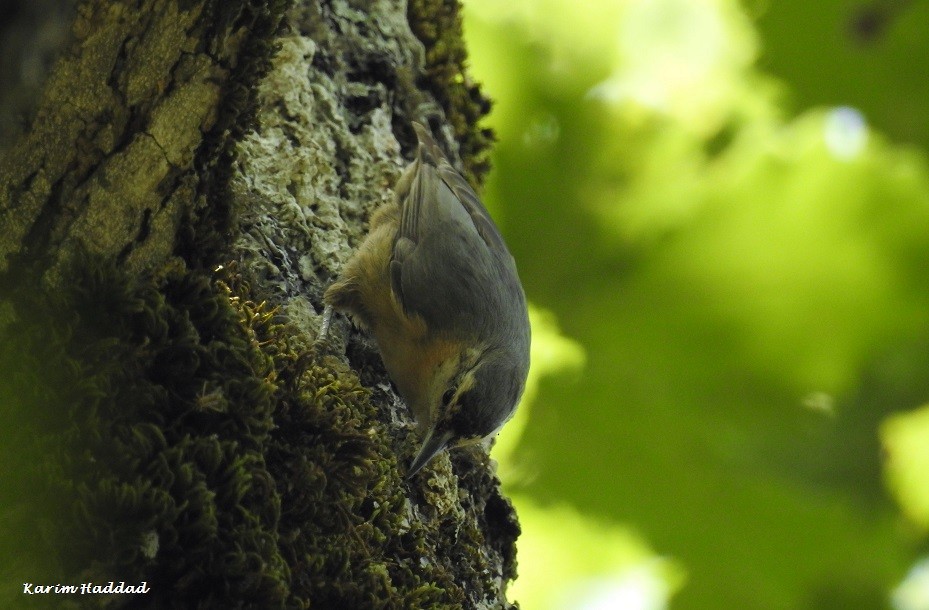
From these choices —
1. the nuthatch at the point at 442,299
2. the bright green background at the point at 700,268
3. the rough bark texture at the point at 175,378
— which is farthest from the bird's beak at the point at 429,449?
the bright green background at the point at 700,268

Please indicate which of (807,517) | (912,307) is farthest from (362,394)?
(912,307)

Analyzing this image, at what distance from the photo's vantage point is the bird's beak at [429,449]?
3.12 m

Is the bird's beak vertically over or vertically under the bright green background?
under

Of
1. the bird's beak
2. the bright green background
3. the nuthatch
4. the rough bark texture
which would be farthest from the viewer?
the bright green background

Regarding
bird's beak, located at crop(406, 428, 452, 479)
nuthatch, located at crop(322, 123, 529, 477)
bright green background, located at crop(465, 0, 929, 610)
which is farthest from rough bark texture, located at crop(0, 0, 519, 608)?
bright green background, located at crop(465, 0, 929, 610)

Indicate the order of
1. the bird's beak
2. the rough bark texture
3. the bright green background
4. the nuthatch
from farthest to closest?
the bright green background < the nuthatch < the bird's beak < the rough bark texture

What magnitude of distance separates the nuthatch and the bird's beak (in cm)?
29

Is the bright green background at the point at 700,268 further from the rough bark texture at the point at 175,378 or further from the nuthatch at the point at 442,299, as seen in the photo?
the rough bark texture at the point at 175,378

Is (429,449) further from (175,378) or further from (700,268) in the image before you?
(700,268)

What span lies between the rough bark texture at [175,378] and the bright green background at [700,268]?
1580 mm

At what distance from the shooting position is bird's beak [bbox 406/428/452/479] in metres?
3.12

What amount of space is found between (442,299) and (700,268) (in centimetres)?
131

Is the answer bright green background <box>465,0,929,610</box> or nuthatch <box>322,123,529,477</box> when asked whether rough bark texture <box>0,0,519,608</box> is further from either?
bright green background <box>465,0,929,610</box>

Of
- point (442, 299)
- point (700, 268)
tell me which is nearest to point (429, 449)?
point (442, 299)
